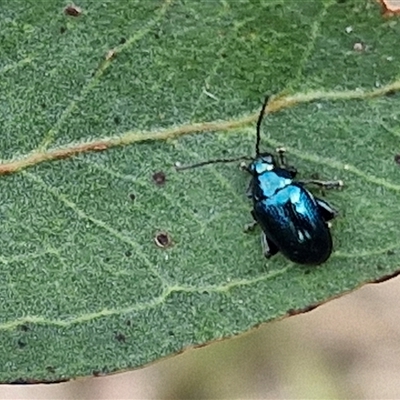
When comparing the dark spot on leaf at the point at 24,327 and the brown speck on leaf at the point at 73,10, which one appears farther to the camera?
the dark spot on leaf at the point at 24,327

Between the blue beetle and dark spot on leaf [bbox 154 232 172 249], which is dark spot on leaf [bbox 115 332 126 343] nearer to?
dark spot on leaf [bbox 154 232 172 249]

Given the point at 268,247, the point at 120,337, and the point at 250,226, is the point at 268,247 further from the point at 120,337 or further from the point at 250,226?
the point at 120,337

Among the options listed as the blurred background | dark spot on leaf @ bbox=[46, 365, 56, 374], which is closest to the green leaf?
dark spot on leaf @ bbox=[46, 365, 56, 374]

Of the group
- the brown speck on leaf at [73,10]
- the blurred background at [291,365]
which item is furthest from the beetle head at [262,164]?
the blurred background at [291,365]

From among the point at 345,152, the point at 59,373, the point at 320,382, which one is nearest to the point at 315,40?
the point at 345,152

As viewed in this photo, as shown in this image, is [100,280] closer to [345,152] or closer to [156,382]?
[345,152]

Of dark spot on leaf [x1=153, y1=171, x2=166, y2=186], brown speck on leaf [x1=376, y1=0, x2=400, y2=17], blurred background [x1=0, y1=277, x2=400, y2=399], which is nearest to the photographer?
brown speck on leaf [x1=376, y1=0, x2=400, y2=17]

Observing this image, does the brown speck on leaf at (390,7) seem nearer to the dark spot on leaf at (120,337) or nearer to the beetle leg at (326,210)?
the beetle leg at (326,210)
